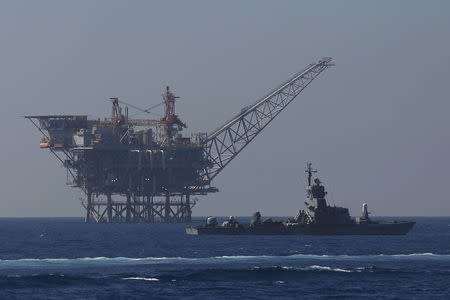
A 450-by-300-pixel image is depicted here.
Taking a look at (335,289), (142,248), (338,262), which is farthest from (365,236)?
(335,289)

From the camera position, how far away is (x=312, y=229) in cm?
17138

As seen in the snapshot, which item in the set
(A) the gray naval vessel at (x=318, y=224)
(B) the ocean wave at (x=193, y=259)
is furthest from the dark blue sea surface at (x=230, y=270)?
(A) the gray naval vessel at (x=318, y=224)

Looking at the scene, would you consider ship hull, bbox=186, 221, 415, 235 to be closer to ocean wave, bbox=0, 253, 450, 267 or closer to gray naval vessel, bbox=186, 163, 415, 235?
gray naval vessel, bbox=186, 163, 415, 235

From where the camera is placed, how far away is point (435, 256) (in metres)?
126

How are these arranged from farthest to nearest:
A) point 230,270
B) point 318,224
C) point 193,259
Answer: point 318,224, point 193,259, point 230,270

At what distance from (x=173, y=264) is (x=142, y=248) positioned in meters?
32.9

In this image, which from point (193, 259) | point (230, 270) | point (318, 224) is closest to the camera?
point (230, 270)

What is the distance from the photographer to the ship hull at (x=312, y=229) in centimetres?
17138

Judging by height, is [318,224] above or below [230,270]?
above

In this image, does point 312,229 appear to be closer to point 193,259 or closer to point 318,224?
point 318,224

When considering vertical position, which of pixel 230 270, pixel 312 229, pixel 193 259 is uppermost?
pixel 312 229

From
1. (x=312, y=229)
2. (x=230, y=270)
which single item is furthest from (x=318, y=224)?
(x=230, y=270)

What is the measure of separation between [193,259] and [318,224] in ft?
170

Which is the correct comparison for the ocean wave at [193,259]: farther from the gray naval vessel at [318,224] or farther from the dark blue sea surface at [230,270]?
the gray naval vessel at [318,224]
